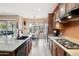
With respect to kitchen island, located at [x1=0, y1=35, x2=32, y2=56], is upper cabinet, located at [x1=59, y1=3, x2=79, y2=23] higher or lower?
higher

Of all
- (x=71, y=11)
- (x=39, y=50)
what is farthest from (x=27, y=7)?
(x=71, y=11)

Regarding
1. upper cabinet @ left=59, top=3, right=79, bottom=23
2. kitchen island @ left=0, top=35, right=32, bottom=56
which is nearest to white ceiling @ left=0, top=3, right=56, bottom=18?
upper cabinet @ left=59, top=3, right=79, bottom=23

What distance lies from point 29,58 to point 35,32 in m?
11.5

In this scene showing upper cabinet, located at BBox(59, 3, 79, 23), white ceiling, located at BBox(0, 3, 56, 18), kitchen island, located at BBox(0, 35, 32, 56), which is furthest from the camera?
white ceiling, located at BBox(0, 3, 56, 18)

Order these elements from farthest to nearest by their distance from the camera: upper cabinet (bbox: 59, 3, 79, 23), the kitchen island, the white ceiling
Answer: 1. the white ceiling
2. upper cabinet (bbox: 59, 3, 79, 23)
3. the kitchen island

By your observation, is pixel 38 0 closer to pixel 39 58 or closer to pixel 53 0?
pixel 53 0

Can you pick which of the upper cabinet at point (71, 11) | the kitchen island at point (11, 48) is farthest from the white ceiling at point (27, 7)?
the kitchen island at point (11, 48)

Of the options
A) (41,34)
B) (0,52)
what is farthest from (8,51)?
(41,34)

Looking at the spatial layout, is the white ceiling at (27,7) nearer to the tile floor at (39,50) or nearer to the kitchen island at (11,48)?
the tile floor at (39,50)

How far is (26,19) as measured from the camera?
13039 millimetres

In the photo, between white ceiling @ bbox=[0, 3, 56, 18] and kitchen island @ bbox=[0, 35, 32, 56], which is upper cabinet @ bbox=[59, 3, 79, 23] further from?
white ceiling @ bbox=[0, 3, 56, 18]

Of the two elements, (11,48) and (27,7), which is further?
(27,7)

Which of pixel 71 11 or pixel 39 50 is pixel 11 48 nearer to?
pixel 71 11

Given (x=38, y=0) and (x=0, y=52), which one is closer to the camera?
(x=38, y=0)
